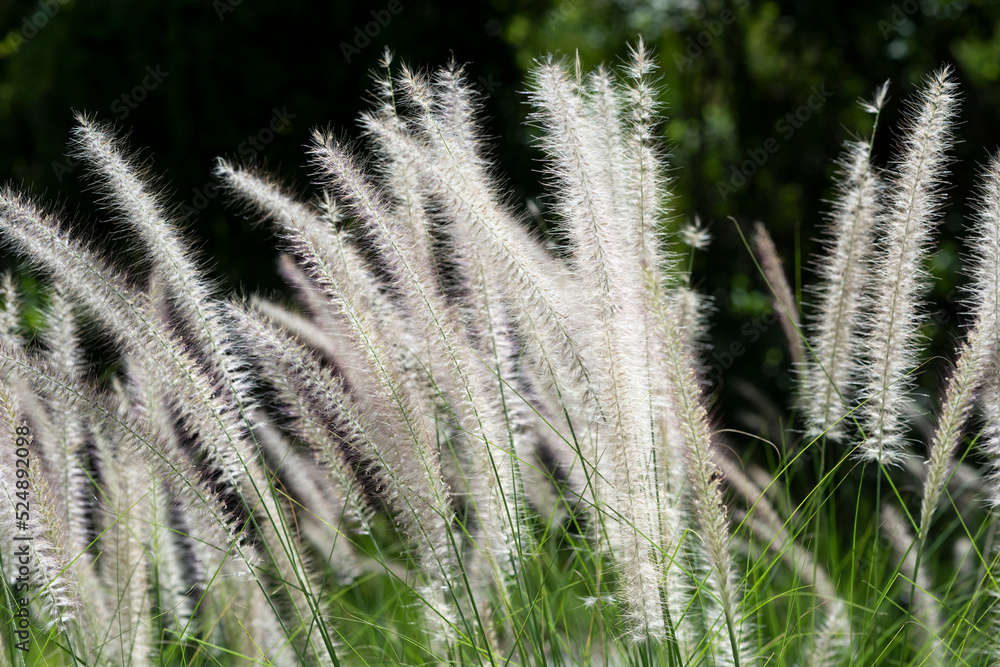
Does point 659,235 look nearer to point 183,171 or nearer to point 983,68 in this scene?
point 183,171

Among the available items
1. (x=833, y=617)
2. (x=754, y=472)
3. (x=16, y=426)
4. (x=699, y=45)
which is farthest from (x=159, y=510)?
(x=699, y=45)

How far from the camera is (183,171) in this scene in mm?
4184

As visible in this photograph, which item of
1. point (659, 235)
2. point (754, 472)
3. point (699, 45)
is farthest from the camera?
point (699, 45)

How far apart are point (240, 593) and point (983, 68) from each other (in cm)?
555

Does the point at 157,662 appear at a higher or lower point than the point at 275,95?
lower
